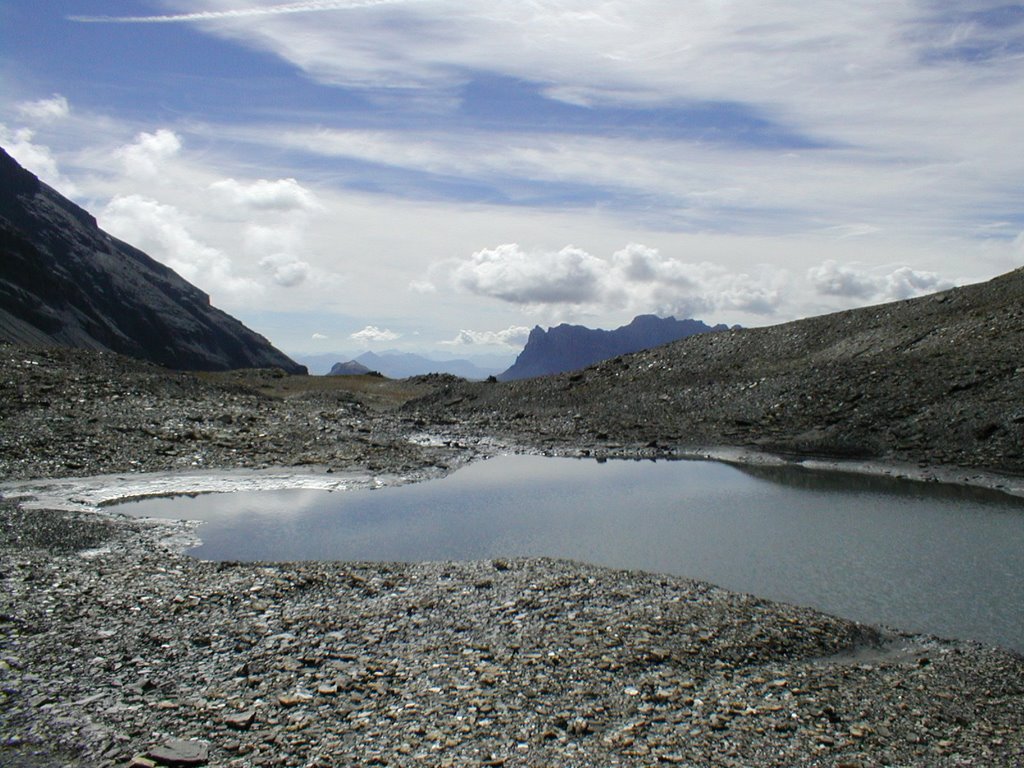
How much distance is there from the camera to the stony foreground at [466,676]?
920 centimetres

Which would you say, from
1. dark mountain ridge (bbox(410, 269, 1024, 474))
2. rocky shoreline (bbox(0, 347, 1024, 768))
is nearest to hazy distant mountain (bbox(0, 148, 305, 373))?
dark mountain ridge (bbox(410, 269, 1024, 474))

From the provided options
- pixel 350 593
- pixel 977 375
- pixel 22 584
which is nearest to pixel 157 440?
pixel 22 584

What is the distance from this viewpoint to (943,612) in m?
14.6

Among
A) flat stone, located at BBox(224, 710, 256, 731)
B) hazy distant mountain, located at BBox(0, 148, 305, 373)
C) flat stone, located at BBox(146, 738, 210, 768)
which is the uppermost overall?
hazy distant mountain, located at BBox(0, 148, 305, 373)

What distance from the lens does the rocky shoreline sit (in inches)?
363

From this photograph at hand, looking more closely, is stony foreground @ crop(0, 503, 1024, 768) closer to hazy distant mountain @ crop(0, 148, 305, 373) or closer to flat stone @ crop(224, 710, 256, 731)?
flat stone @ crop(224, 710, 256, 731)

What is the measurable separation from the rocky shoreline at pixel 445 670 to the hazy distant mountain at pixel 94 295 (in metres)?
85.2

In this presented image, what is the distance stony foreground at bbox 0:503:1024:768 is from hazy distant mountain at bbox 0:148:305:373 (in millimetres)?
86357

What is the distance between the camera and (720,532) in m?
21.2

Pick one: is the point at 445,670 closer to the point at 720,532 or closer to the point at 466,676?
the point at 466,676

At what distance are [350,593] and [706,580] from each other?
22.4ft

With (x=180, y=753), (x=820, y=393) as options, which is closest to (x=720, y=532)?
(x=180, y=753)

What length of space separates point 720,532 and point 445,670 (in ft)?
38.7

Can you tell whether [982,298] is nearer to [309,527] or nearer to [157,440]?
[309,527]
